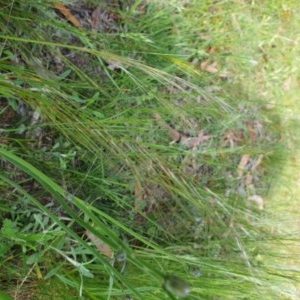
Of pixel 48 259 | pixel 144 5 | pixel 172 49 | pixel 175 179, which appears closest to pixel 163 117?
pixel 175 179

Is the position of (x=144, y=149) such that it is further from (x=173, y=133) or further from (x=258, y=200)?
(x=258, y=200)

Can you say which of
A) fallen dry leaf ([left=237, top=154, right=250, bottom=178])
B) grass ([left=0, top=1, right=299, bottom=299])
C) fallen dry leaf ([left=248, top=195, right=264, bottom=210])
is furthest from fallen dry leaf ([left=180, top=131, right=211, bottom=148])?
fallen dry leaf ([left=248, top=195, right=264, bottom=210])

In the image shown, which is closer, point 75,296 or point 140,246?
point 75,296

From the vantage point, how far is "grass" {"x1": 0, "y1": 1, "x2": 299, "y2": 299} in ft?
4.00

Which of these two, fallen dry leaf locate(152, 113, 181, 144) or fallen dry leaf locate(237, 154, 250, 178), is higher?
fallen dry leaf locate(152, 113, 181, 144)

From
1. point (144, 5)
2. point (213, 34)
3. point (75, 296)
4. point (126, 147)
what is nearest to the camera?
point (75, 296)

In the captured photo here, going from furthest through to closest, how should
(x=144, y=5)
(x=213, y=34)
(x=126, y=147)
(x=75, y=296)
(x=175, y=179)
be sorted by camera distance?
(x=213, y=34), (x=144, y=5), (x=175, y=179), (x=126, y=147), (x=75, y=296)

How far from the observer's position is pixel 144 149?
1384 mm

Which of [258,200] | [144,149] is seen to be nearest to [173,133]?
[144,149]

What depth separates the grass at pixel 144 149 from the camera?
1.22 metres

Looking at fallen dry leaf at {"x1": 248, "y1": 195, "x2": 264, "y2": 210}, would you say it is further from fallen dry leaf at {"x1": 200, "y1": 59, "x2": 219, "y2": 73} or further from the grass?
fallen dry leaf at {"x1": 200, "y1": 59, "x2": 219, "y2": 73}

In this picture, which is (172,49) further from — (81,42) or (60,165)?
(60,165)

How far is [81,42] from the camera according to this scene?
1465mm

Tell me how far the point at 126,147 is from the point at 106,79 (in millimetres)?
274
